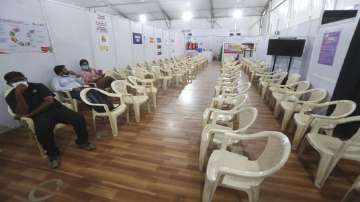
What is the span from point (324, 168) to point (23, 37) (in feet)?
15.3

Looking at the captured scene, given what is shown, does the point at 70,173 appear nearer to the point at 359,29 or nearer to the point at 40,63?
the point at 40,63

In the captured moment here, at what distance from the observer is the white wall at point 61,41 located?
111 inches

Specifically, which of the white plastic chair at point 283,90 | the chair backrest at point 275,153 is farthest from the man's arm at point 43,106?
the white plastic chair at point 283,90

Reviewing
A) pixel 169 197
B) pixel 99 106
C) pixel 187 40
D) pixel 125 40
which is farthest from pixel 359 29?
pixel 187 40

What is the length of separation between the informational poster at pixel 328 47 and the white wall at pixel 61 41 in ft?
16.7

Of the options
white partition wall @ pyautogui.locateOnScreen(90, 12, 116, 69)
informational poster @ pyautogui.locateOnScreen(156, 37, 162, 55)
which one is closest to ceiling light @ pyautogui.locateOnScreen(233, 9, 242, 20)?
informational poster @ pyautogui.locateOnScreen(156, 37, 162, 55)

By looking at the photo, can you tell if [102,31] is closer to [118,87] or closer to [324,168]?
[118,87]

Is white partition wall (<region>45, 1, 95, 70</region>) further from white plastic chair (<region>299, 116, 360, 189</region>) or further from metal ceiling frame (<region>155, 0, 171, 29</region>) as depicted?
metal ceiling frame (<region>155, 0, 171, 29</region>)

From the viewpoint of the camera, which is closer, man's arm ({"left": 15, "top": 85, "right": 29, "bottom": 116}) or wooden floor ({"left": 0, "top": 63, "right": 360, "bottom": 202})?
wooden floor ({"left": 0, "top": 63, "right": 360, "bottom": 202})

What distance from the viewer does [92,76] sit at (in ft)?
13.0

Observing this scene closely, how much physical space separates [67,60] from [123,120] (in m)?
1.93

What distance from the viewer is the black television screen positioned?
456 centimetres

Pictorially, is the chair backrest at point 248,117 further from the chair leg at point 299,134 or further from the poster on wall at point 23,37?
the poster on wall at point 23,37

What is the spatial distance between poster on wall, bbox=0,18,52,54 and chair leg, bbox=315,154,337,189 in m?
4.54
